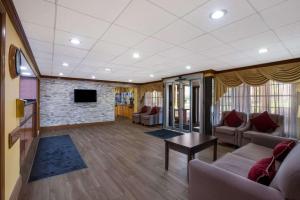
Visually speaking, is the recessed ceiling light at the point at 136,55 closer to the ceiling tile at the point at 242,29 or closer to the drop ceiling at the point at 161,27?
the drop ceiling at the point at 161,27

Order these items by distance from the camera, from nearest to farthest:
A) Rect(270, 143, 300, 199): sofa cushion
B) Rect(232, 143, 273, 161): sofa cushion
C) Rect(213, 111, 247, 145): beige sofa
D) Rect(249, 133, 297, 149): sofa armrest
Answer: Rect(270, 143, 300, 199): sofa cushion, Rect(232, 143, 273, 161): sofa cushion, Rect(249, 133, 297, 149): sofa armrest, Rect(213, 111, 247, 145): beige sofa

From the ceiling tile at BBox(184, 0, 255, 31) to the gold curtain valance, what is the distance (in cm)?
283

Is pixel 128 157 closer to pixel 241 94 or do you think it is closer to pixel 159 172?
pixel 159 172


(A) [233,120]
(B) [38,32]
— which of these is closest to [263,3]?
(B) [38,32]

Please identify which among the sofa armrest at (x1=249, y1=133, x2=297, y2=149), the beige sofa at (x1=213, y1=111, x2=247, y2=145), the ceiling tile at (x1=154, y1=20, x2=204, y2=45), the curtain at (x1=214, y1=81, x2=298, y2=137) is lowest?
the beige sofa at (x1=213, y1=111, x2=247, y2=145)

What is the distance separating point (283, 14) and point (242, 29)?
45cm

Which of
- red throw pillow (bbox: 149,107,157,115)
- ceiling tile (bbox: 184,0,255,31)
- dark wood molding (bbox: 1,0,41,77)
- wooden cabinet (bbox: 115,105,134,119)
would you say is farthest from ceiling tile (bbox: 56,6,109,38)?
wooden cabinet (bbox: 115,105,134,119)

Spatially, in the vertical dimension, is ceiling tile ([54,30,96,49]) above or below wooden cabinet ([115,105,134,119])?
above

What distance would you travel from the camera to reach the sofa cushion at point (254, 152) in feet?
7.50

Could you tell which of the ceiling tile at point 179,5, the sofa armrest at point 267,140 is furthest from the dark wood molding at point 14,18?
the sofa armrest at point 267,140

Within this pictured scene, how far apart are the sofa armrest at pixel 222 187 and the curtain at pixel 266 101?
3700mm

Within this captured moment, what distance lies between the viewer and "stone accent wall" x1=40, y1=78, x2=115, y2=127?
6230 millimetres

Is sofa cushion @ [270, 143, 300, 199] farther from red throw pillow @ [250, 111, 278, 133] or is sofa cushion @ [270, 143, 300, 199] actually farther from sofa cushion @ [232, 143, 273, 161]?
red throw pillow @ [250, 111, 278, 133]

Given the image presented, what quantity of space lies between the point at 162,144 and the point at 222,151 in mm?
1598
